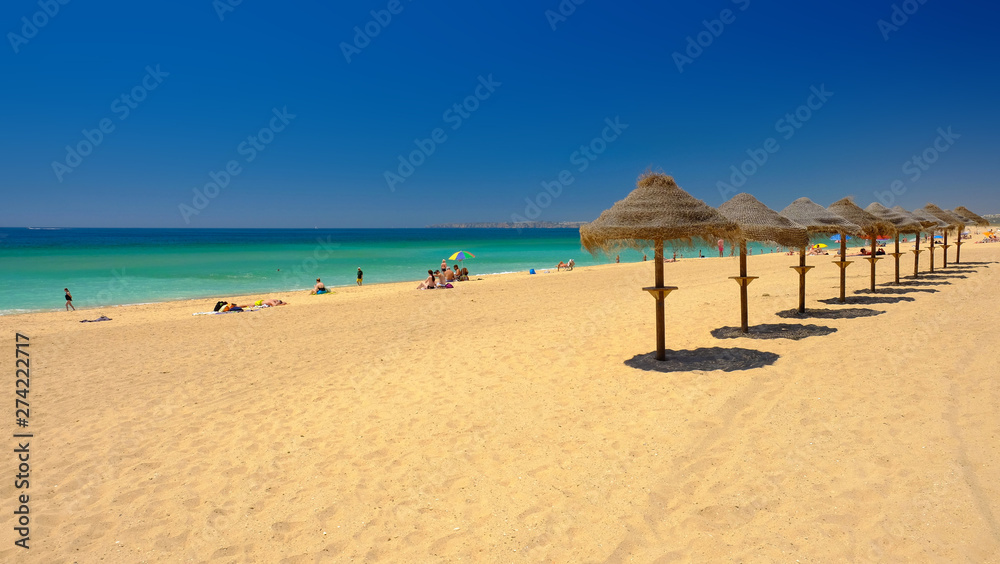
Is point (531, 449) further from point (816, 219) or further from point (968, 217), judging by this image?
point (968, 217)

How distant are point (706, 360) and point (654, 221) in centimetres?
207

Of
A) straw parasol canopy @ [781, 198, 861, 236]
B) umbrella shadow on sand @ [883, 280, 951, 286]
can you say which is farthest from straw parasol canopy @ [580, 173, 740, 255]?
umbrella shadow on sand @ [883, 280, 951, 286]

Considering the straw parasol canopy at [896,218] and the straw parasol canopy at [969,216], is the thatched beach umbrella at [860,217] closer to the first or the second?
the straw parasol canopy at [896,218]

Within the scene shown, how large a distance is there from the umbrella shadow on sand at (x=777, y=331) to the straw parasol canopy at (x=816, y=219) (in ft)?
6.29

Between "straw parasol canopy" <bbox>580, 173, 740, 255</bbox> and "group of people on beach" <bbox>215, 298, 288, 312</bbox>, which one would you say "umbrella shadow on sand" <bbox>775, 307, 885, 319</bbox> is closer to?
"straw parasol canopy" <bbox>580, 173, 740, 255</bbox>

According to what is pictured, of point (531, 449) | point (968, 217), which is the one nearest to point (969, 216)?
point (968, 217)

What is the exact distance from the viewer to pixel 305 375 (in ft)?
22.2

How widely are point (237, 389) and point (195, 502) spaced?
2889 mm

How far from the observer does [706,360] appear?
6.46m

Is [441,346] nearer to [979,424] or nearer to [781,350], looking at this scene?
[781,350]

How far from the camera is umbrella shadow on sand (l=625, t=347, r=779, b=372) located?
612 centimetres

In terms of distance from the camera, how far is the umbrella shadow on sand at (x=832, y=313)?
8.77 m

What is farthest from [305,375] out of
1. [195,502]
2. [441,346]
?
[195,502]

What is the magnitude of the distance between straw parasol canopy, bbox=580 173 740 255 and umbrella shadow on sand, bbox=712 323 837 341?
6.56 ft
